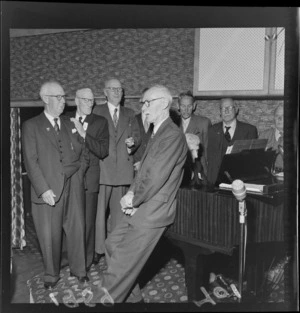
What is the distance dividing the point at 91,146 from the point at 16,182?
0.81 metres

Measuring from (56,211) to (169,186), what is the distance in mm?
829

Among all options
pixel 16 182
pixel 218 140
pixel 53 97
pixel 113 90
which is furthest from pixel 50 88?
pixel 218 140

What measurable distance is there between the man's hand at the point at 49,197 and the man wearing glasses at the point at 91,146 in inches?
9.2

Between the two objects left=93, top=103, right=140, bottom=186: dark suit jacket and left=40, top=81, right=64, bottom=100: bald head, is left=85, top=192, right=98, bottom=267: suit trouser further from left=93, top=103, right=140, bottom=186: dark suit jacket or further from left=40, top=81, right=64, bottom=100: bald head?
left=40, top=81, right=64, bottom=100: bald head

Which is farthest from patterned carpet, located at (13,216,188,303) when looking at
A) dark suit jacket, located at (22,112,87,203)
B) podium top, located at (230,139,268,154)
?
podium top, located at (230,139,268,154)

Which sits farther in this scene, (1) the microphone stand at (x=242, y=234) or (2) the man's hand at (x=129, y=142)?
(2) the man's hand at (x=129, y=142)

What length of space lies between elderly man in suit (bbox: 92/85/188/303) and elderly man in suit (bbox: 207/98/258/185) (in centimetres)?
34

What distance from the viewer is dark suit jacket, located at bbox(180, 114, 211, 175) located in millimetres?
2867

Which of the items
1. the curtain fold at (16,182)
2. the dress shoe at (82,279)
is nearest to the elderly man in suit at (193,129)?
the dress shoe at (82,279)

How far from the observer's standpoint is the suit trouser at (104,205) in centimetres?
285

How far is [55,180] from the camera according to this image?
2766mm

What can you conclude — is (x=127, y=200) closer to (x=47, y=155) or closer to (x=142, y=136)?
(x=142, y=136)

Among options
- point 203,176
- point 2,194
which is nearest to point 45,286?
point 2,194

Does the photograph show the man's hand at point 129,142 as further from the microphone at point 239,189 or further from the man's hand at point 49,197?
the microphone at point 239,189
